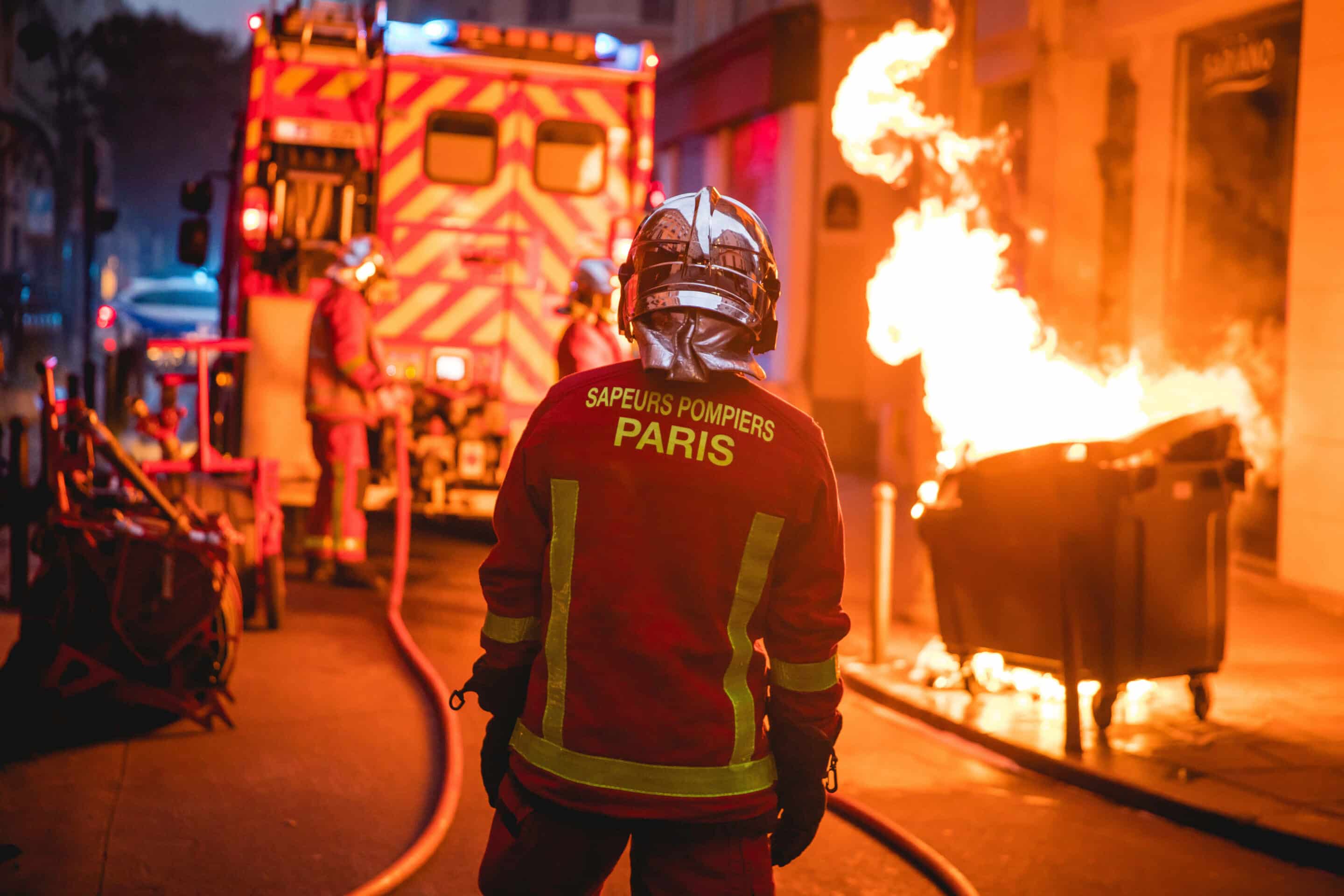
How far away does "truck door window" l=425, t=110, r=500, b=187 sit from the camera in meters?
11.4

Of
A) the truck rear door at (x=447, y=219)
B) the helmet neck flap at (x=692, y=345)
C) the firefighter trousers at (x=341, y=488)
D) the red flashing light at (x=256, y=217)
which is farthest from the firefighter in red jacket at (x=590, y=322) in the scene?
the helmet neck flap at (x=692, y=345)

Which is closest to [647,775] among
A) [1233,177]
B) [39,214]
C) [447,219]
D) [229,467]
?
[229,467]

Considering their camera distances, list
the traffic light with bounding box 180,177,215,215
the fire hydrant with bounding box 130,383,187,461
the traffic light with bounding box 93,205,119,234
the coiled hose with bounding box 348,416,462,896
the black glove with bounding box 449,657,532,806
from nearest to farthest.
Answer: the black glove with bounding box 449,657,532,806 → the coiled hose with bounding box 348,416,462,896 → the fire hydrant with bounding box 130,383,187,461 → the traffic light with bounding box 180,177,215,215 → the traffic light with bounding box 93,205,119,234

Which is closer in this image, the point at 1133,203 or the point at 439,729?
the point at 439,729

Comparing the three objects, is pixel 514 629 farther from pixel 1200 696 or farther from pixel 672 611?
pixel 1200 696

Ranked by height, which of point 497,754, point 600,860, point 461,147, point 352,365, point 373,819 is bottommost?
point 373,819

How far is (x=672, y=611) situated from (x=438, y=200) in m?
9.15

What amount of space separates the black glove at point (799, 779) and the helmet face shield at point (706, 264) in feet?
2.47

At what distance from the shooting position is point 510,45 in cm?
1144

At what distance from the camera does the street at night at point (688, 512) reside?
2723 mm

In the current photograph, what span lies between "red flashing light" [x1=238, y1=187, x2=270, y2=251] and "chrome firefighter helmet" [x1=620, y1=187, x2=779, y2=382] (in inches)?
328

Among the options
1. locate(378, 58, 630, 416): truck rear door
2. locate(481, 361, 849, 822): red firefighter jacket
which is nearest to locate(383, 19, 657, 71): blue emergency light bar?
locate(378, 58, 630, 416): truck rear door

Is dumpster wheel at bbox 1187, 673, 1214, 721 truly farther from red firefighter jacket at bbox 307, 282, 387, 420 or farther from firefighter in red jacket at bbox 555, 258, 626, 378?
red firefighter jacket at bbox 307, 282, 387, 420

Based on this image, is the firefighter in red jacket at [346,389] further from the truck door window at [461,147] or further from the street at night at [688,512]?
the truck door window at [461,147]
